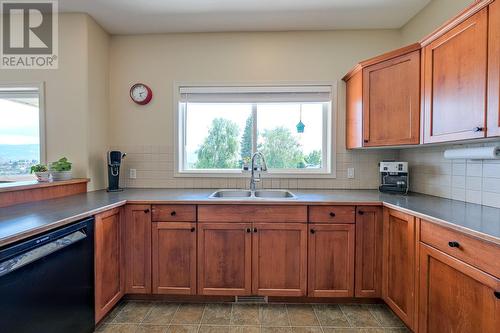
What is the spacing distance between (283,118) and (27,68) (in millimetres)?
2560

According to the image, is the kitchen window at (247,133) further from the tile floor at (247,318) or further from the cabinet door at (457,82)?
the tile floor at (247,318)

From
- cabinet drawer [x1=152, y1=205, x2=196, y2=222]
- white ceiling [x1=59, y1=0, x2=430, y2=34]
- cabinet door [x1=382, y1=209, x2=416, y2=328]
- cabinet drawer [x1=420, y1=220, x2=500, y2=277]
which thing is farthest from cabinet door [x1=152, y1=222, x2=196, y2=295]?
white ceiling [x1=59, y1=0, x2=430, y2=34]

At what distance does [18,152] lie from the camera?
244 cm

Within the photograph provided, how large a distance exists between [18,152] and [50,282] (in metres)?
1.86

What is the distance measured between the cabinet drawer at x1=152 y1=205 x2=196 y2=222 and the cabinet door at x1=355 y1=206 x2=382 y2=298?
1.33 meters

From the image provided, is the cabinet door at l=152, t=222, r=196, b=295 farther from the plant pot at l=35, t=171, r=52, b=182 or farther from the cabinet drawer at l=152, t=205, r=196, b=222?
the plant pot at l=35, t=171, r=52, b=182

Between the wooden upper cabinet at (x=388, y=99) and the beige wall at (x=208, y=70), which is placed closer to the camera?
the wooden upper cabinet at (x=388, y=99)

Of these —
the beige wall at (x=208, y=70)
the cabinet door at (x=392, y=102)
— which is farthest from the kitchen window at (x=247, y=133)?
the cabinet door at (x=392, y=102)

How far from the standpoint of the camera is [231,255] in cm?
197

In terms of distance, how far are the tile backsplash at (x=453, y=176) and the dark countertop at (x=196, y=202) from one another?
0.08 meters

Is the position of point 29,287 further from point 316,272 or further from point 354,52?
point 354,52

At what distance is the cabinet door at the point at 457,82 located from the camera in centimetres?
138

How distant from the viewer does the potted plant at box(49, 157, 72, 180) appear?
7.05 ft

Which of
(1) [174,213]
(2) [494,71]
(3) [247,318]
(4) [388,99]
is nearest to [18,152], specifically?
(1) [174,213]
